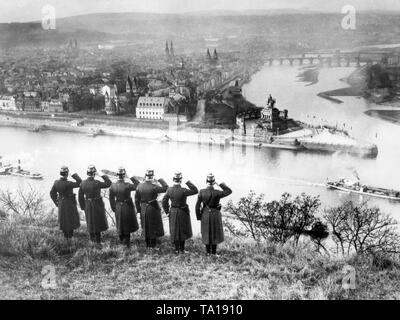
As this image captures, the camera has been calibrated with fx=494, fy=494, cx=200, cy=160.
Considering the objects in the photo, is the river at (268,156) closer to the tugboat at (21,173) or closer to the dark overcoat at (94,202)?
the tugboat at (21,173)

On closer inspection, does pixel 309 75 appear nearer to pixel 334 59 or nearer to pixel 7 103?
pixel 334 59

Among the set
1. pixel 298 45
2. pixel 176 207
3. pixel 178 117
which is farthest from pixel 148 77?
pixel 176 207

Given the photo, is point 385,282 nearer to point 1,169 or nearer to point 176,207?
point 176,207

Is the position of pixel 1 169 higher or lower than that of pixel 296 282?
higher

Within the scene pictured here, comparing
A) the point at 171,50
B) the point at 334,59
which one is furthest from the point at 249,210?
the point at 171,50

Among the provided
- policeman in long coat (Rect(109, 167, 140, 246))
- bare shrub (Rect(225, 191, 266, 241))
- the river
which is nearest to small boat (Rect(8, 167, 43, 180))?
the river

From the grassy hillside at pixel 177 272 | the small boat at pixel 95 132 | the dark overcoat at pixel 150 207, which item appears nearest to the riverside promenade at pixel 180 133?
the small boat at pixel 95 132

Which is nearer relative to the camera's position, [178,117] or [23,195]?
[178,117]
